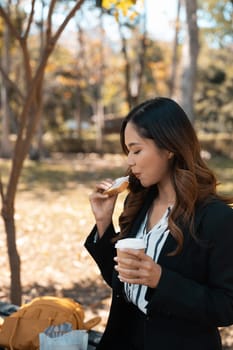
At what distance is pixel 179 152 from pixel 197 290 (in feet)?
1.52

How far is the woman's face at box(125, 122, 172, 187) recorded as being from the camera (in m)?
1.73

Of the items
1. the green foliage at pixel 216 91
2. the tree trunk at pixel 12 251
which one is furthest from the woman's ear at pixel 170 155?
the green foliage at pixel 216 91

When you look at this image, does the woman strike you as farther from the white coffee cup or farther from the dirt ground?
the dirt ground

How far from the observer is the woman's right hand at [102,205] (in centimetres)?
200

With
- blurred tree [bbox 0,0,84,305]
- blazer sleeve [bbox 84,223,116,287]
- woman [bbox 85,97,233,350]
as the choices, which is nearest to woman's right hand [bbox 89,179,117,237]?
blazer sleeve [bbox 84,223,116,287]

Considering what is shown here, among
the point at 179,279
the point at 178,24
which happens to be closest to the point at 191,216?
the point at 179,279

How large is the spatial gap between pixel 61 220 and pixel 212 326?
5.49 meters

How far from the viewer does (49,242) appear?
19.7 feet

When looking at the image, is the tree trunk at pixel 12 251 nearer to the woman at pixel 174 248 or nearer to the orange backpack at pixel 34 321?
the orange backpack at pixel 34 321

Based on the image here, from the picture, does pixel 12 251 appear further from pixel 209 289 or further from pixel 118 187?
pixel 209 289

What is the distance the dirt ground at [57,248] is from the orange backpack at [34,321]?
46.5 inches

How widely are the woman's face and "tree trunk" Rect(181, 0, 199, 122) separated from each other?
21.9 feet

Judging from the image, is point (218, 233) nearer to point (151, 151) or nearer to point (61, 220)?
point (151, 151)

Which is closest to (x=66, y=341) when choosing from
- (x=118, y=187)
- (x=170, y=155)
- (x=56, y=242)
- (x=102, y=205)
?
(x=102, y=205)
